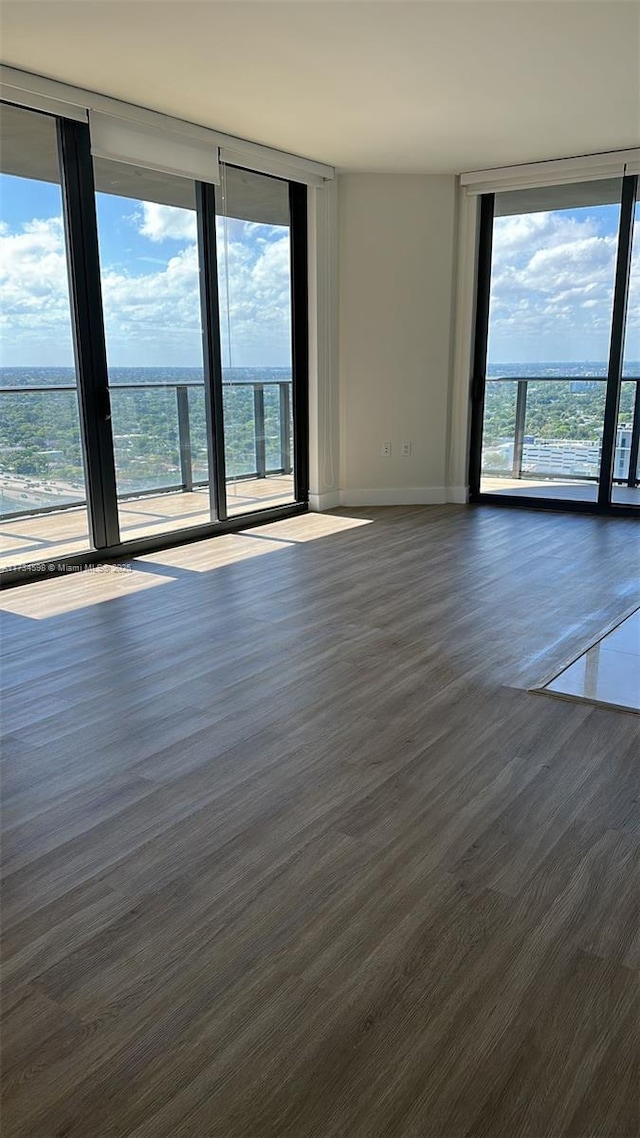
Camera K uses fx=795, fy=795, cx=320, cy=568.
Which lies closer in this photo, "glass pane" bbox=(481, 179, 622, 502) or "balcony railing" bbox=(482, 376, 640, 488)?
"glass pane" bbox=(481, 179, 622, 502)

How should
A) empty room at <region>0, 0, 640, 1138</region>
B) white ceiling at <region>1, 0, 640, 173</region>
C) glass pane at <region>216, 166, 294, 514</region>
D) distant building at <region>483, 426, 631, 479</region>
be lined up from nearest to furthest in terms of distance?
1. empty room at <region>0, 0, 640, 1138</region>
2. white ceiling at <region>1, 0, 640, 173</region>
3. glass pane at <region>216, 166, 294, 514</region>
4. distant building at <region>483, 426, 631, 479</region>

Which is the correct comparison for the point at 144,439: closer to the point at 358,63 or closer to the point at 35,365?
the point at 35,365

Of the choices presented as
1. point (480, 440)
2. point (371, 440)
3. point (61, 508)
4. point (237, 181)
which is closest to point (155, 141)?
point (237, 181)

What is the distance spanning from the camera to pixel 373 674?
314 centimetres

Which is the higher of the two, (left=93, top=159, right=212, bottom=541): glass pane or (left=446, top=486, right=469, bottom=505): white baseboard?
(left=93, top=159, right=212, bottom=541): glass pane

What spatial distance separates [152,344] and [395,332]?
225cm

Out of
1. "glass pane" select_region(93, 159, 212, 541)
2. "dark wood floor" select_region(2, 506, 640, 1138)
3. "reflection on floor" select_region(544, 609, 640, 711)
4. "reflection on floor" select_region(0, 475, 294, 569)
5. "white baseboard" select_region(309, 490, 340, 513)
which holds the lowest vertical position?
"dark wood floor" select_region(2, 506, 640, 1138)

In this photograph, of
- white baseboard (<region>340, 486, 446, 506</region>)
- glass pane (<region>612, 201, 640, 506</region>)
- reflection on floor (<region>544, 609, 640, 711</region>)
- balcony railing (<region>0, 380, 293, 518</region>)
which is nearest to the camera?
reflection on floor (<region>544, 609, 640, 711</region>)

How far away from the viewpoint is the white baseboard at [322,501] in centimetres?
659

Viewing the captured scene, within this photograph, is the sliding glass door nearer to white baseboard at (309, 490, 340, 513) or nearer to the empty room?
the empty room

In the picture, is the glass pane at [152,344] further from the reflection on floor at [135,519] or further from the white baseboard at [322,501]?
the white baseboard at [322,501]

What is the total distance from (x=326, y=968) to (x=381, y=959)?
0.38 ft

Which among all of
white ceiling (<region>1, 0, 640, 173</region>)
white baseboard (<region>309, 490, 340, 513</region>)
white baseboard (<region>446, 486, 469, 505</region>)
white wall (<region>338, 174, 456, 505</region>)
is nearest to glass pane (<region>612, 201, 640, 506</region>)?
white ceiling (<region>1, 0, 640, 173</region>)

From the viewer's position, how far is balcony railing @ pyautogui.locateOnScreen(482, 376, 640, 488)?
6355 millimetres
